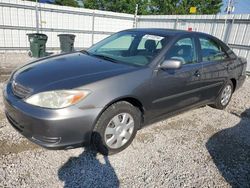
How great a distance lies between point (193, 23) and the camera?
10766 mm

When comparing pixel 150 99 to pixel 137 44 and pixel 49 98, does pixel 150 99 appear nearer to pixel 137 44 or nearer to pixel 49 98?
pixel 137 44

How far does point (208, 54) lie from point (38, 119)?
311 cm

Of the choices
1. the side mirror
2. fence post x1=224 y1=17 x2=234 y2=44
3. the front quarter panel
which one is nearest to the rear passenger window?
the side mirror

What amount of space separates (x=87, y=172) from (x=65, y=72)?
1226mm

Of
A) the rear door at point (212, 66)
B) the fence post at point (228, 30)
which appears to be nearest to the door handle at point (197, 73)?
the rear door at point (212, 66)

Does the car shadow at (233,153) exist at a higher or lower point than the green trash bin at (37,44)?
lower

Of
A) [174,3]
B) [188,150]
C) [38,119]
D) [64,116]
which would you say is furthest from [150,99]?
[174,3]

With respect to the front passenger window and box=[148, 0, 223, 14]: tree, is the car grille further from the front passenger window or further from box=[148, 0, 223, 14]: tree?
box=[148, 0, 223, 14]: tree

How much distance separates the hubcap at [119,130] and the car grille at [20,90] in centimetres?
101

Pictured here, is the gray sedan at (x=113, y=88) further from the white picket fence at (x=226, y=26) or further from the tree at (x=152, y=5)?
the tree at (x=152, y=5)

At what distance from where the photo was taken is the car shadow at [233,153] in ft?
8.74

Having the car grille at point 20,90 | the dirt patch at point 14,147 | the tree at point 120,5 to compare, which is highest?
the tree at point 120,5

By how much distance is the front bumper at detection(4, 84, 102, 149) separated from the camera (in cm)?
226

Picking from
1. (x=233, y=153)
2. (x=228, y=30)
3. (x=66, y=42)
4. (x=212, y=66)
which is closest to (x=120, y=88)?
(x=233, y=153)
